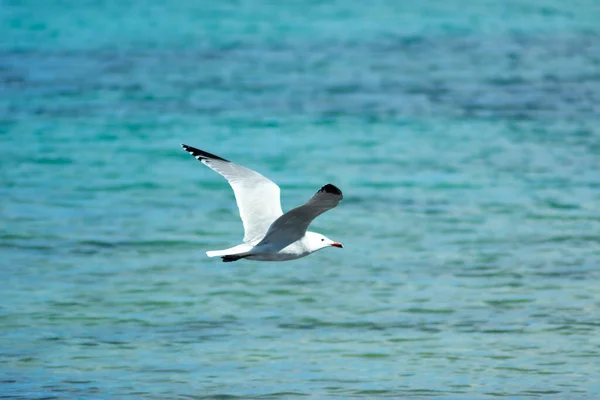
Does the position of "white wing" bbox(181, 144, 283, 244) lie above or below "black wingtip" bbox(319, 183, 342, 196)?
below

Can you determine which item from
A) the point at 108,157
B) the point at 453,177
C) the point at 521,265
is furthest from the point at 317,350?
the point at 108,157

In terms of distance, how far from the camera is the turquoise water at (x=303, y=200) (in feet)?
37.2

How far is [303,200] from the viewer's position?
1717 cm

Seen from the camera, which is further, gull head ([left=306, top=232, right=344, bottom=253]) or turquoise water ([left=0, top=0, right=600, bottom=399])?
turquoise water ([left=0, top=0, right=600, bottom=399])

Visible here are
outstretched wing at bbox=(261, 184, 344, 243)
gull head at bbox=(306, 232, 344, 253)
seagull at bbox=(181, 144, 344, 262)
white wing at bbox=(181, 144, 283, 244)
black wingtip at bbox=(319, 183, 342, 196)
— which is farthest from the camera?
white wing at bbox=(181, 144, 283, 244)

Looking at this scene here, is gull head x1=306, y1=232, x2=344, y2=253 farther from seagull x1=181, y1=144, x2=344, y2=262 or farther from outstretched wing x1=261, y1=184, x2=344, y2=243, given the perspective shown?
outstretched wing x1=261, y1=184, x2=344, y2=243

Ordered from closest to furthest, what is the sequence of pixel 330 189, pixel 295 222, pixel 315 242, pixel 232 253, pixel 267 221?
pixel 330 189, pixel 232 253, pixel 295 222, pixel 315 242, pixel 267 221

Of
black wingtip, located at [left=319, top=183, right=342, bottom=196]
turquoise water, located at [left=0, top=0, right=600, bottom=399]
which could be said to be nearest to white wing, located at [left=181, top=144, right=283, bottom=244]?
turquoise water, located at [left=0, top=0, right=600, bottom=399]

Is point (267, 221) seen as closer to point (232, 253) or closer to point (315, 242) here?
point (315, 242)

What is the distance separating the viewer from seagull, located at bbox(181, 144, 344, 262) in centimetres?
1050

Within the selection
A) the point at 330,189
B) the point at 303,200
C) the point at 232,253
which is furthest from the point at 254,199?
the point at 303,200

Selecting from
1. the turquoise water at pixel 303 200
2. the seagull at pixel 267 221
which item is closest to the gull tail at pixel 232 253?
the seagull at pixel 267 221

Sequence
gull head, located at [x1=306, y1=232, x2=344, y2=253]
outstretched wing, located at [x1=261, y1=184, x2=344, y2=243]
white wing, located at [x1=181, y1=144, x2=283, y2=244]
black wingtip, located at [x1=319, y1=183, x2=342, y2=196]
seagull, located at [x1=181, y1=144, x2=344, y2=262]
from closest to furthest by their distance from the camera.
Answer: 1. black wingtip, located at [x1=319, y1=183, x2=342, y2=196]
2. outstretched wing, located at [x1=261, y1=184, x2=344, y2=243]
3. seagull, located at [x1=181, y1=144, x2=344, y2=262]
4. gull head, located at [x1=306, y1=232, x2=344, y2=253]
5. white wing, located at [x1=181, y1=144, x2=283, y2=244]

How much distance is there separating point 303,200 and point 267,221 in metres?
5.89
